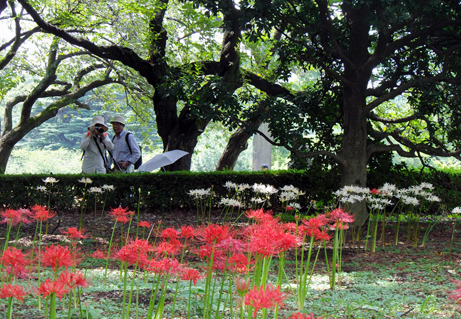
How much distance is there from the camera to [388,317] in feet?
8.80

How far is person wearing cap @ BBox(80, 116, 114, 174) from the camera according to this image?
7344 mm

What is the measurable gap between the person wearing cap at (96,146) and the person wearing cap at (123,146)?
0.23 meters

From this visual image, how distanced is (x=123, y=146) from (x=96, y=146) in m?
0.49

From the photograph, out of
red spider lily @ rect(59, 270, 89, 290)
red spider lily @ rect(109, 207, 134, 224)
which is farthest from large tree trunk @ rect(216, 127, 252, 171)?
red spider lily @ rect(59, 270, 89, 290)

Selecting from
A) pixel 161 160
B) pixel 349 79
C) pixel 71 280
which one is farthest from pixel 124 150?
pixel 71 280

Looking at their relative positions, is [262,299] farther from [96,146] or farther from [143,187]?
[143,187]

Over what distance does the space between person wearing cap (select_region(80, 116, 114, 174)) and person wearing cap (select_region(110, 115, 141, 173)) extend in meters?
0.23

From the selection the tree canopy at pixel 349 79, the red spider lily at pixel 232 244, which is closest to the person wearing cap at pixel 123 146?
the tree canopy at pixel 349 79

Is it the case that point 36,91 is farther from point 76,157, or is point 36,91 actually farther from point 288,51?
point 76,157

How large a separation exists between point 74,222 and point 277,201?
14.5 feet

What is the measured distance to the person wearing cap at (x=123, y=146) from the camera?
306 inches

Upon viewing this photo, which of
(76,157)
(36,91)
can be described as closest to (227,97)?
(36,91)

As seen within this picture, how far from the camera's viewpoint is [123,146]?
7980mm

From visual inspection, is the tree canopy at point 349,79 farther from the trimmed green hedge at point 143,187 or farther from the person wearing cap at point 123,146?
the person wearing cap at point 123,146
